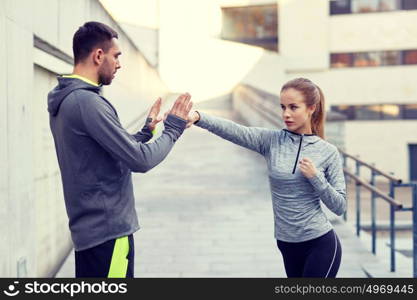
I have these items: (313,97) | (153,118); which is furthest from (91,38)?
(313,97)

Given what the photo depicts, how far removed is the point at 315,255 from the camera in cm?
283

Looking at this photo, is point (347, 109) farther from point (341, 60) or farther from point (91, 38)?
point (91, 38)

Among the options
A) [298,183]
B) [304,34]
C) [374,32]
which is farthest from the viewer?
[374,32]

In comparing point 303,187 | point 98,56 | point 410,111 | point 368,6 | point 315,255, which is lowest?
point 410,111

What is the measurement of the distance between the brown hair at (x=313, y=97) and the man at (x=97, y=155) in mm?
743

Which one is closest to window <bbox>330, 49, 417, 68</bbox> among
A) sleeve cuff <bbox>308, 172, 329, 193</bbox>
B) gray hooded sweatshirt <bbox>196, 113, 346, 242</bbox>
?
gray hooded sweatshirt <bbox>196, 113, 346, 242</bbox>

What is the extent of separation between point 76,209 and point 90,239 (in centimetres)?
15

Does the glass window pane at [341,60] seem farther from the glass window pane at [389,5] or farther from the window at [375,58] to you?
the glass window pane at [389,5]

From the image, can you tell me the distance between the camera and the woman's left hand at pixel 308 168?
2.64 meters

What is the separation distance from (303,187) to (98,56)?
130 cm

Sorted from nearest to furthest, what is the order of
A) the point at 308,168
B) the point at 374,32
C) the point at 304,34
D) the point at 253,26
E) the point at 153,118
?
the point at 308,168 < the point at 153,118 < the point at 304,34 < the point at 374,32 < the point at 253,26

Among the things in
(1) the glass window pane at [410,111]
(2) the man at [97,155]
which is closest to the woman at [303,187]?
(2) the man at [97,155]

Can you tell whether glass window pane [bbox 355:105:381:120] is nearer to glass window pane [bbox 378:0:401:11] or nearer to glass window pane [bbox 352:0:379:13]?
glass window pane [bbox 352:0:379:13]

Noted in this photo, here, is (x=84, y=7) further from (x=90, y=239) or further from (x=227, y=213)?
(x=90, y=239)
